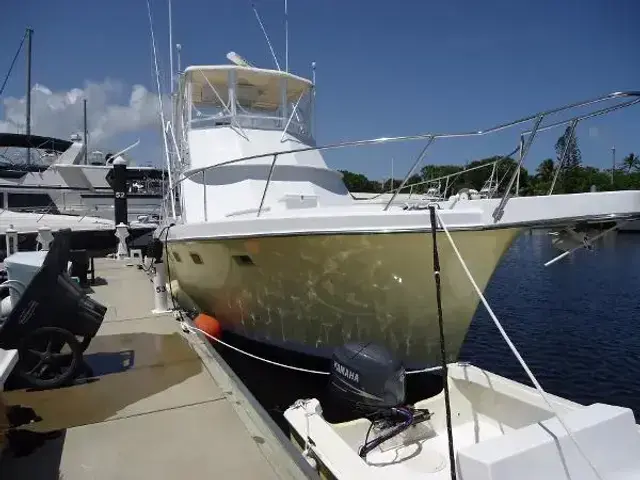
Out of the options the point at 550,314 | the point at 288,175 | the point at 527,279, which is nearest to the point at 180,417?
the point at 288,175

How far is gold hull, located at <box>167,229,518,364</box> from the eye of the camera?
4.87m

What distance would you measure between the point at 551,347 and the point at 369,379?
5.71 m

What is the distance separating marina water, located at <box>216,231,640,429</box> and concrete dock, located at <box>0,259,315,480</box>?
122 centimetres

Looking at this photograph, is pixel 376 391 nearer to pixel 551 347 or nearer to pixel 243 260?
pixel 243 260

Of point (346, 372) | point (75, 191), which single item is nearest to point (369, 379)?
point (346, 372)

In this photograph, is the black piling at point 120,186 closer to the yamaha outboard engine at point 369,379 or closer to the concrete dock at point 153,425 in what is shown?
the concrete dock at point 153,425

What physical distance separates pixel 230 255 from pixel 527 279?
12.2 meters

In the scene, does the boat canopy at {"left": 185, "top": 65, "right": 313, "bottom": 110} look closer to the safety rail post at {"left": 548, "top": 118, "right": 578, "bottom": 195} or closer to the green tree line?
the green tree line

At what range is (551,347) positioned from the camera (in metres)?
8.46

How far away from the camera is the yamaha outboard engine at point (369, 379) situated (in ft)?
13.0

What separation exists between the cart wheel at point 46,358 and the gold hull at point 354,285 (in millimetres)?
2162

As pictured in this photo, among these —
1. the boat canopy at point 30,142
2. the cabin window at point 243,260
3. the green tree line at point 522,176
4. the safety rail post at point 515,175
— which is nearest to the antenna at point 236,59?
the green tree line at point 522,176

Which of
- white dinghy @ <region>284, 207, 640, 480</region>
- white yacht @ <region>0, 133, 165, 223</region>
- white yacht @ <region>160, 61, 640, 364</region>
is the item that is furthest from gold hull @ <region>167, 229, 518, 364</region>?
white yacht @ <region>0, 133, 165, 223</region>

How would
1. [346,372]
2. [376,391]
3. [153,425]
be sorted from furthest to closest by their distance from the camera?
[346,372] → [376,391] → [153,425]
